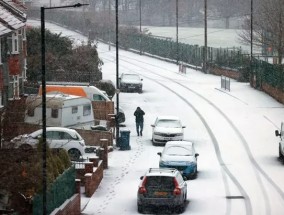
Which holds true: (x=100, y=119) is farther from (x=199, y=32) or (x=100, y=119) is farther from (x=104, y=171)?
(x=199, y=32)

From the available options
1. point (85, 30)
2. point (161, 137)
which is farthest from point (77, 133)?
point (85, 30)

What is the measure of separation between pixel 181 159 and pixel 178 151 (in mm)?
868

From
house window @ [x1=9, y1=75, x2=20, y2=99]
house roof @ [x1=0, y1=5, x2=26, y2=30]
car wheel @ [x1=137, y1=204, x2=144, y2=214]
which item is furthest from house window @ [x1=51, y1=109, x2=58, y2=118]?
car wheel @ [x1=137, y1=204, x2=144, y2=214]

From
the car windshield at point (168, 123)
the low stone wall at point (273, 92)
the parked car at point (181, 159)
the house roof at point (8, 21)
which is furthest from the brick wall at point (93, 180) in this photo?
the low stone wall at point (273, 92)

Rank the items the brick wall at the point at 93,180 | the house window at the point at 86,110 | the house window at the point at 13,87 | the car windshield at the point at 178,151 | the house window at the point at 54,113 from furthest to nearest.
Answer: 1. the house window at the point at 13,87
2. the house window at the point at 86,110
3. the house window at the point at 54,113
4. the car windshield at the point at 178,151
5. the brick wall at the point at 93,180

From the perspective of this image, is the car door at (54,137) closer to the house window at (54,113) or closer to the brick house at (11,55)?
the brick house at (11,55)

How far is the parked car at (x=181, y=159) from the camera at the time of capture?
37.1 m

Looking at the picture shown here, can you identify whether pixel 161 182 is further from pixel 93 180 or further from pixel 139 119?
pixel 139 119

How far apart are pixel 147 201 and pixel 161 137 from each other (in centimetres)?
1492

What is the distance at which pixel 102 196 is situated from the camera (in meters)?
34.2

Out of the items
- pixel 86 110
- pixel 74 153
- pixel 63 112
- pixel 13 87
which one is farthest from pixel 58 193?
pixel 13 87

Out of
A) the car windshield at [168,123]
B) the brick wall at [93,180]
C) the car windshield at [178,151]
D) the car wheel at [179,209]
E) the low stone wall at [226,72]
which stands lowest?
the car wheel at [179,209]

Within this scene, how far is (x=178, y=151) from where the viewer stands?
38.4 m

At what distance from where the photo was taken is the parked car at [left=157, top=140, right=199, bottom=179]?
37125 millimetres
